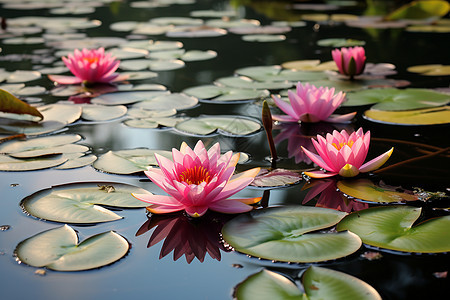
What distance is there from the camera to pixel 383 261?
1066mm

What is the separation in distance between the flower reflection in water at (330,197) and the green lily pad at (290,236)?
64 millimetres

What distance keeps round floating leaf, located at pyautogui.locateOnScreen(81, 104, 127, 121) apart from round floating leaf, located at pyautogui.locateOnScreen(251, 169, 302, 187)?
88 centimetres

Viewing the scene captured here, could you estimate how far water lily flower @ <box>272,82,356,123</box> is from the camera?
193 cm

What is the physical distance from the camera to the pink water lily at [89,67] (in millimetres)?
2576

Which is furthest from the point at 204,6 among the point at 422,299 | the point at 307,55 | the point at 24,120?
the point at 422,299

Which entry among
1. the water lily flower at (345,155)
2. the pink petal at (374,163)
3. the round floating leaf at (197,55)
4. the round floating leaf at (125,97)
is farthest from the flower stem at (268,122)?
the round floating leaf at (197,55)

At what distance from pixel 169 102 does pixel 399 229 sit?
4.45 feet

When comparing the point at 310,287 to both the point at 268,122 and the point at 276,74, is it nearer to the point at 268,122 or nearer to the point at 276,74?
the point at 268,122

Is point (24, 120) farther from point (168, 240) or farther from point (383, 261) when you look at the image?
point (383, 261)

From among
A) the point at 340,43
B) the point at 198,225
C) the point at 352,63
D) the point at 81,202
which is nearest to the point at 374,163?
the point at 198,225

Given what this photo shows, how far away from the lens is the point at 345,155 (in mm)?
1434

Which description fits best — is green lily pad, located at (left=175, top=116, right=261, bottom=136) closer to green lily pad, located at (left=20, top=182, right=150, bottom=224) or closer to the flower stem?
the flower stem

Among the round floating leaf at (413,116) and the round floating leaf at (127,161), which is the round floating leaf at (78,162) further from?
the round floating leaf at (413,116)

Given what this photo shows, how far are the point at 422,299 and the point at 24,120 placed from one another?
1.69 m
